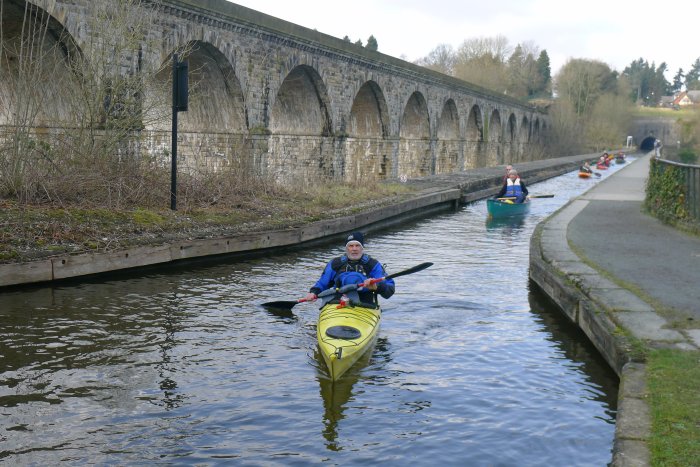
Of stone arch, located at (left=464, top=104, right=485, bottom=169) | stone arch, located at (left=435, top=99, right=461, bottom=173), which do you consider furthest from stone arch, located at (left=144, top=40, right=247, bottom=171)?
stone arch, located at (left=464, top=104, right=485, bottom=169)

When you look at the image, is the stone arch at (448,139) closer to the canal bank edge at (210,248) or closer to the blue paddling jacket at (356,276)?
the canal bank edge at (210,248)

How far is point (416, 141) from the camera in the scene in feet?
132

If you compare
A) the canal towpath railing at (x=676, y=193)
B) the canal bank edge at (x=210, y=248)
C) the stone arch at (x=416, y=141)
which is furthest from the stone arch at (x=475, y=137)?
the canal towpath railing at (x=676, y=193)

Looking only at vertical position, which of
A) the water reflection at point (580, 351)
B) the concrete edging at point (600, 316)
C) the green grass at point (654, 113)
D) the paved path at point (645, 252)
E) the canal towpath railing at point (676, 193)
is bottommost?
Result: the water reflection at point (580, 351)

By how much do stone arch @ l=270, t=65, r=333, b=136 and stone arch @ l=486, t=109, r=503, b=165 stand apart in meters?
30.7

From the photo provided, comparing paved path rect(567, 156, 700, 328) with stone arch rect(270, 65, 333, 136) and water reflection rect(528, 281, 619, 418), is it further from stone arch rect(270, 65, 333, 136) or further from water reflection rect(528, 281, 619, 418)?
stone arch rect(270, 65, 333, 136)

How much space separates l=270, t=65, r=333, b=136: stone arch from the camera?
26.5m

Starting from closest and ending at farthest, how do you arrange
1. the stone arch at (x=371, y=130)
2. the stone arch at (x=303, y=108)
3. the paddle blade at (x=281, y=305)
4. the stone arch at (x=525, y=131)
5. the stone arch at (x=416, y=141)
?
the paddle blade at (x=281, y=305) < the stone arch at (x=303, y=108) < the stone arch at (x=371, y=130) < the stone arch at (x=416, y=141) < the stone arch at (x=525, y=131)

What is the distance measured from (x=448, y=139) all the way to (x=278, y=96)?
69.7 ft

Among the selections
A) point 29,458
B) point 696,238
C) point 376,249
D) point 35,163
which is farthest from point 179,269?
point 696,238

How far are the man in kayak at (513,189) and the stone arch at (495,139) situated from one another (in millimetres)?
34617

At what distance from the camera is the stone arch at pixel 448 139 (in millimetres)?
44375

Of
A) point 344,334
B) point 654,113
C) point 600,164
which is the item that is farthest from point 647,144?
point 344,334

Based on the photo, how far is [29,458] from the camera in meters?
5.12
